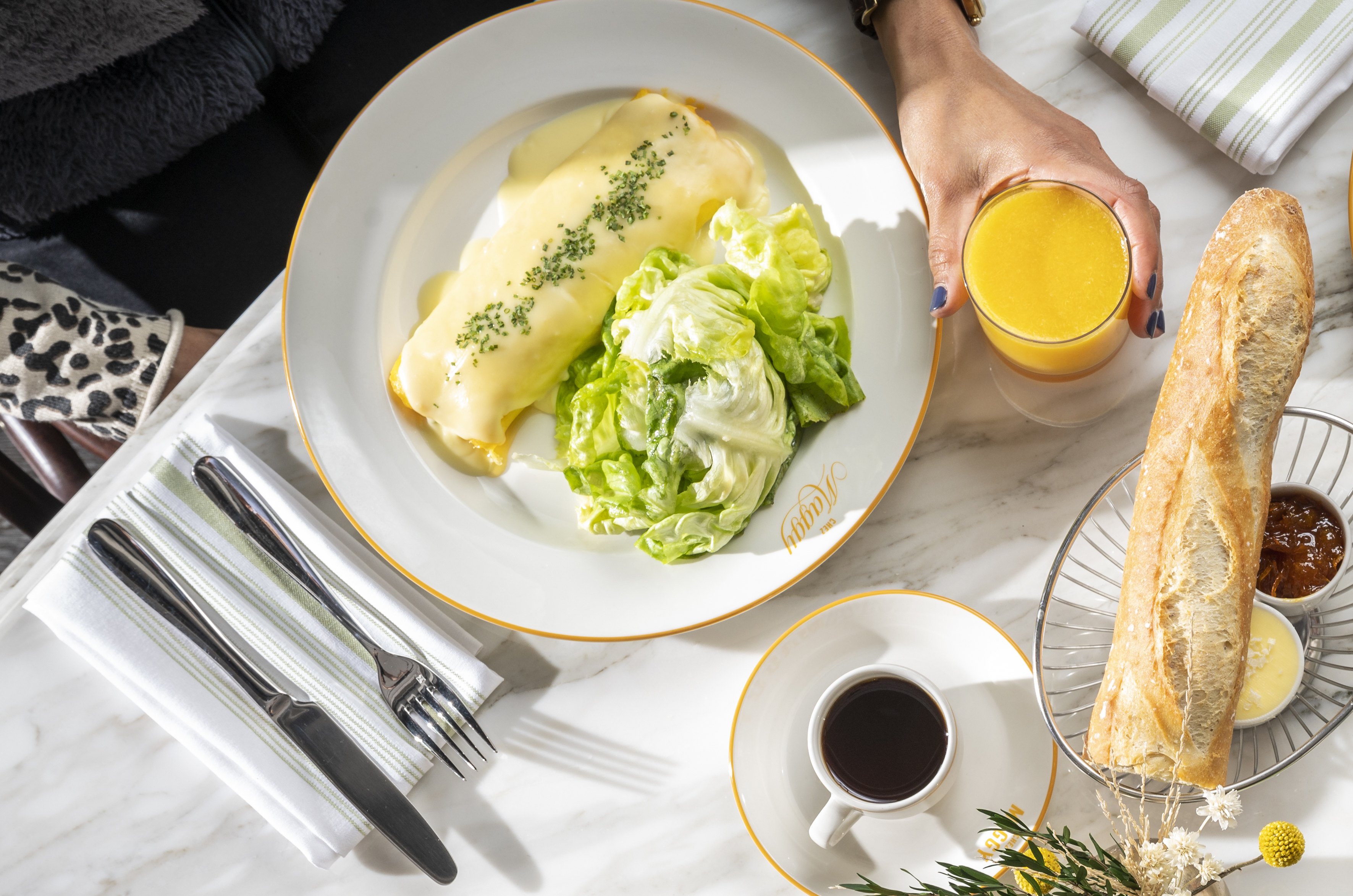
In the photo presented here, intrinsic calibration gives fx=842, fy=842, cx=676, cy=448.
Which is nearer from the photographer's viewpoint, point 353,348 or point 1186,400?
point 1186,400

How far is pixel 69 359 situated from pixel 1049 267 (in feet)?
→ 4.95

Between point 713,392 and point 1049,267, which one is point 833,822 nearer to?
point 713,392

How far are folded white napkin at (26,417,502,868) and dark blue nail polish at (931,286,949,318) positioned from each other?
0.83 meters

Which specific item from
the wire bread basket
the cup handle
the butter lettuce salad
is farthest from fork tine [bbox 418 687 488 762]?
the wire bread basket

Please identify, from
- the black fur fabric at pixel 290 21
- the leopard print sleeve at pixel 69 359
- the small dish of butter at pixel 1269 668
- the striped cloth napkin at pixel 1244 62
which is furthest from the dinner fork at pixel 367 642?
the striped cloth napkin at pixel 1244 62

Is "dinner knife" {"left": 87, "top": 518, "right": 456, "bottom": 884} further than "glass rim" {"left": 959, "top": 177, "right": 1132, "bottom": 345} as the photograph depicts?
Yes

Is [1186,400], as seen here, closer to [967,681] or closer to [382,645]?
[967,681]

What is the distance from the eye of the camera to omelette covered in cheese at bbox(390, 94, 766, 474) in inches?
51.8

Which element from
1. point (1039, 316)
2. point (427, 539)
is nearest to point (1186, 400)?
point (1039, 316)

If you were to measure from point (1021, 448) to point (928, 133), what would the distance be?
485 mm

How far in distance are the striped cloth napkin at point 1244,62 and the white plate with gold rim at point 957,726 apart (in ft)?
2.55

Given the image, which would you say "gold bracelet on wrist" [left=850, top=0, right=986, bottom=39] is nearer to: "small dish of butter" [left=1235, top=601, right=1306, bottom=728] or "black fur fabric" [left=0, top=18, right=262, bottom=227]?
"small dish of butter" [left=1235, top=601, right=1306, bottom=728]

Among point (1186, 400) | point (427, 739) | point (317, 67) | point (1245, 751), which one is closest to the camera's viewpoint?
point (1186, 400)

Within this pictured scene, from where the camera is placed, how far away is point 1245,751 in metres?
1.09
